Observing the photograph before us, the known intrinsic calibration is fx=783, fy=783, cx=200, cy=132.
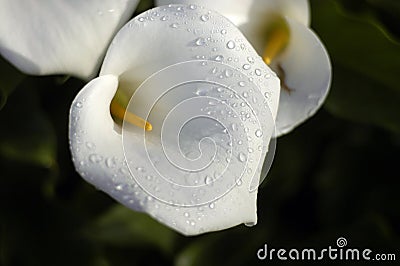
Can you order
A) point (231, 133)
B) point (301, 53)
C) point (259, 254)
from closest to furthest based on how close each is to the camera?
point (231, 133) < point (301, 53) < point (259, 254)

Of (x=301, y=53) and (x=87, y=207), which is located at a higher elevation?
(x=301, y=53)

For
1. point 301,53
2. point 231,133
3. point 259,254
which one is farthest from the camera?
point 259,254

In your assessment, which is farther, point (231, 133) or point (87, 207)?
point (87, 207)

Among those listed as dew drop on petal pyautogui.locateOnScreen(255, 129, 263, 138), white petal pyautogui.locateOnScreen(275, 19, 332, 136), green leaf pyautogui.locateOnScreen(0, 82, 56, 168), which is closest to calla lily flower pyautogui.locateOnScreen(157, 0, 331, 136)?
white petal pyautogui.locateOnScreen(275, 19, 332, 136)

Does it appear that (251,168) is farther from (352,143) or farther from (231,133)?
(352,143)

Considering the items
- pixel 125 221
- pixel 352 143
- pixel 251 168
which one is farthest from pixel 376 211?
pixel 251 168

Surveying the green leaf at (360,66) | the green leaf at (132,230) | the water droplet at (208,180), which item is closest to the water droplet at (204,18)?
the water droplet at (208,180)

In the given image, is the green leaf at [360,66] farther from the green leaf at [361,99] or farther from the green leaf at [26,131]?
the green leaf at [26,131]
